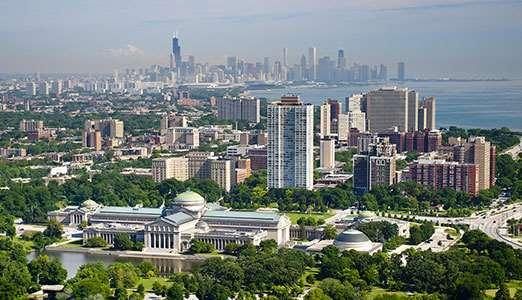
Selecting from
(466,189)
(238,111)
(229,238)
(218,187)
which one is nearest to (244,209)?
(218,187)

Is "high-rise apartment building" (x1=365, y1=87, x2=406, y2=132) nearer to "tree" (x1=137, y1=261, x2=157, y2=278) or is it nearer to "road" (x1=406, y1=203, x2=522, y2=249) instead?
"road" (x1=406, y1=203, x2=522, y2=249)

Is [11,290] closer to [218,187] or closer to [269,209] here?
[269,209]

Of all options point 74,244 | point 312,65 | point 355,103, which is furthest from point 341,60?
point 74,244

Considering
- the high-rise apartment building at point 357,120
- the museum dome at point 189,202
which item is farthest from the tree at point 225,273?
the high-rise apartment building at point 357,120

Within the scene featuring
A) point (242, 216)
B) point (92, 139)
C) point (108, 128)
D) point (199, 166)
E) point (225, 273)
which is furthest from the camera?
point (108, 128)

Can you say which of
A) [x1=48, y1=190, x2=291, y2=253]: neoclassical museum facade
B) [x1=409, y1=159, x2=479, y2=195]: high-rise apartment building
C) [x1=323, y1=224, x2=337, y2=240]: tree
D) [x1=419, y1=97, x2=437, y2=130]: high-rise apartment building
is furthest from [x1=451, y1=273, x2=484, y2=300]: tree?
[x1=419, y1=97, x2=437, y2=130]: high-rise apartment building

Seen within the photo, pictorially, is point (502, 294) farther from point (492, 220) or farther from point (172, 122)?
point (172, 122)

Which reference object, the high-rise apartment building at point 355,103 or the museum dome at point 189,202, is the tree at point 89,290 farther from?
the high-rise apartment building at point 355,103
